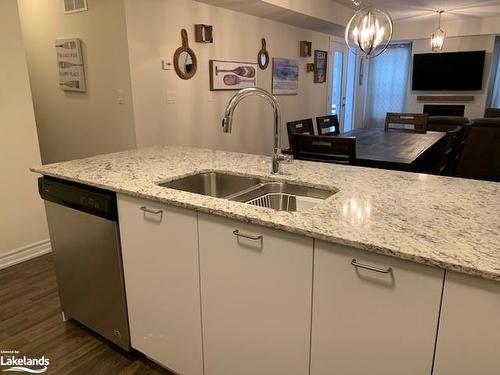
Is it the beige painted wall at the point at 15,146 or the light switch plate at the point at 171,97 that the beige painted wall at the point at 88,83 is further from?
the beige painted wall at the point at 15,146

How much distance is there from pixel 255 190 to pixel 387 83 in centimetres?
797

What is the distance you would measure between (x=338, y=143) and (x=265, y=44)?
293 cm

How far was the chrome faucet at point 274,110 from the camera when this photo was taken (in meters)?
1.64

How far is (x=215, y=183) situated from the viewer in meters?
1.94

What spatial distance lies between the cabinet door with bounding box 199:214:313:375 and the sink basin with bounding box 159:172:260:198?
48 centimetres

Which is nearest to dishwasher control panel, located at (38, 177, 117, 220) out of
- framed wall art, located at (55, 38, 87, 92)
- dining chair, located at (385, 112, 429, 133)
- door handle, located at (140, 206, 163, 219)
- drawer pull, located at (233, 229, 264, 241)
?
door handle, located at (140, 206, 163, 219)

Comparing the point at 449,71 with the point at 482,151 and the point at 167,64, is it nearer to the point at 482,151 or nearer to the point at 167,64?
the point at 482,151

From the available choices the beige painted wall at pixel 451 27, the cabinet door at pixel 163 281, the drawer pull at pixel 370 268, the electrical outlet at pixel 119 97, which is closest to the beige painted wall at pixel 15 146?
the electrical outlet at pixel 119 97

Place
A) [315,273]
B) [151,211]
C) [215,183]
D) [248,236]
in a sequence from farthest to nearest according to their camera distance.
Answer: [215,183] < [151,211] < [248,236] < [315,273]

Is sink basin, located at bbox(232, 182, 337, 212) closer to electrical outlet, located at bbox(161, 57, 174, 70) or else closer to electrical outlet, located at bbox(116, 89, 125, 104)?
electrical outlet, located at bbox(116, 89, 125, 104)

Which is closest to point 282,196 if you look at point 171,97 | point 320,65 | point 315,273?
point 315,273

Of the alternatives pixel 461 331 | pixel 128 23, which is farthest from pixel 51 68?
pixel 461 331

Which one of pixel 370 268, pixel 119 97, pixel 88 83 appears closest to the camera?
pixel 370 268

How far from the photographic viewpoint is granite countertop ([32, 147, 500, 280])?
0.98m
